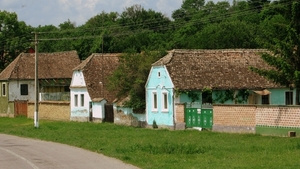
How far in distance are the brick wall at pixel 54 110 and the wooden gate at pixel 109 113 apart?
8060 mm

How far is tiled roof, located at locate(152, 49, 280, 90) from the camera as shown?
139 feet

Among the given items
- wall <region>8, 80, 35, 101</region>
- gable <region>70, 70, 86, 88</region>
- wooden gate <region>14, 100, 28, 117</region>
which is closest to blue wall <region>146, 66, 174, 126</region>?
gable <region>70, 70, 86, 88</region>

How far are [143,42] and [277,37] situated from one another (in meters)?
52.7

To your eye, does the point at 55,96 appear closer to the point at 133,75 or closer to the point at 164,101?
the point at 133,75

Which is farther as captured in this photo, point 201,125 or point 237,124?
point 201,125

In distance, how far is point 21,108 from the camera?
2692 inches

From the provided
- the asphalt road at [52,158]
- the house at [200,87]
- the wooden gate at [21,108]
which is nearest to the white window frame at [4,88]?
the wooden gate at [21,108]

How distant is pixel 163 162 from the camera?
70.3 ft

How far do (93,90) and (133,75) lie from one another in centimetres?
768

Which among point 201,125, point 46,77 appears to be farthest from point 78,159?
point 46,77

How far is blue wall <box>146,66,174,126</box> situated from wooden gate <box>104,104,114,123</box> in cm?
597

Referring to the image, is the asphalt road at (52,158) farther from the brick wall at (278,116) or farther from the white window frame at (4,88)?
the white window frame at (4,88)

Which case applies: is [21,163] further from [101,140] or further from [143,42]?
[143,42]

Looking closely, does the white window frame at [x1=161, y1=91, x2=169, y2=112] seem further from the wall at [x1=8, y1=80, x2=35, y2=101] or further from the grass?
the wall at [x1=8, y1=80, x2=35, y2=101]
